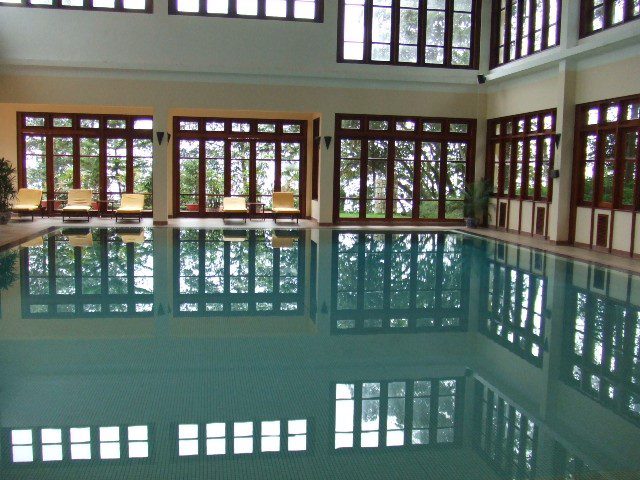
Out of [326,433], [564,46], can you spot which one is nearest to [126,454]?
[326,433]

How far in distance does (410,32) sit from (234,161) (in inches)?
227

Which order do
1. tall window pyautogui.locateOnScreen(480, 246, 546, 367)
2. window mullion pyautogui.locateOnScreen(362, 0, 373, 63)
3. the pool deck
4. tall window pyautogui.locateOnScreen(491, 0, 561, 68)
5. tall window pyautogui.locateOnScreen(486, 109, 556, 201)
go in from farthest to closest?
window mullion pyautogui.locateOnScreen(362, 0, 373, 63)
tall window pyautogui.locateOnScreen(486, 109, 556, 201)
tall window pyautogui.locateOnScreen(491, 0, 561, 68)
the pool deck
tall window pyautogui.locateOnScreen(480, 246, 546, 367)

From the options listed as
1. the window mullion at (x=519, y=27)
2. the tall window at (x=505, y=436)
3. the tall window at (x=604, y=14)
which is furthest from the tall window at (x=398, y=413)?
the window mullion at (x=519, y=27)

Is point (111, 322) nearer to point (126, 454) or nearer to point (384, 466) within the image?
point (126, 454)

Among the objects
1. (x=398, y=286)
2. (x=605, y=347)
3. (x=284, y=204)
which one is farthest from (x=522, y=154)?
(x=605, y=347)

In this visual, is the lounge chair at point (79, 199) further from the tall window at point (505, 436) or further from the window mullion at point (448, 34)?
the tall window at point (505, 436)

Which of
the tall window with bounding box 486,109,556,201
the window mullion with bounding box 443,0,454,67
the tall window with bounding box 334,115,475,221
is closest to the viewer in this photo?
the tall window with bounding box 486,109,556,201

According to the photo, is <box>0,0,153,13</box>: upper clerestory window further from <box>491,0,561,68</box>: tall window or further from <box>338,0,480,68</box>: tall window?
<box>491,0,561,68</box>: tall window

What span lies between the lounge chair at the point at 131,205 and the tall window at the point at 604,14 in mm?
10796

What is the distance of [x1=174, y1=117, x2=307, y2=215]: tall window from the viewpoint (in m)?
18.6

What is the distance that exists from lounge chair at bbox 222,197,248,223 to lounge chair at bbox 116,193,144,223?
6.82 ft

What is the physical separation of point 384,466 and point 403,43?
1489 cm

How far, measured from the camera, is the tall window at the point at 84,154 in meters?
18.2

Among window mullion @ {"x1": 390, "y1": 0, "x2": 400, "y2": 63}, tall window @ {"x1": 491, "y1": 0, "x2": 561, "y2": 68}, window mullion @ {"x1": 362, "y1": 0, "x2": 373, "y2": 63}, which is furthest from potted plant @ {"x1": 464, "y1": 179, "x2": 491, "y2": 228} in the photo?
window mullion @ {"x1": 362, "y1": 0, "x2": 373, "y2": 63}
